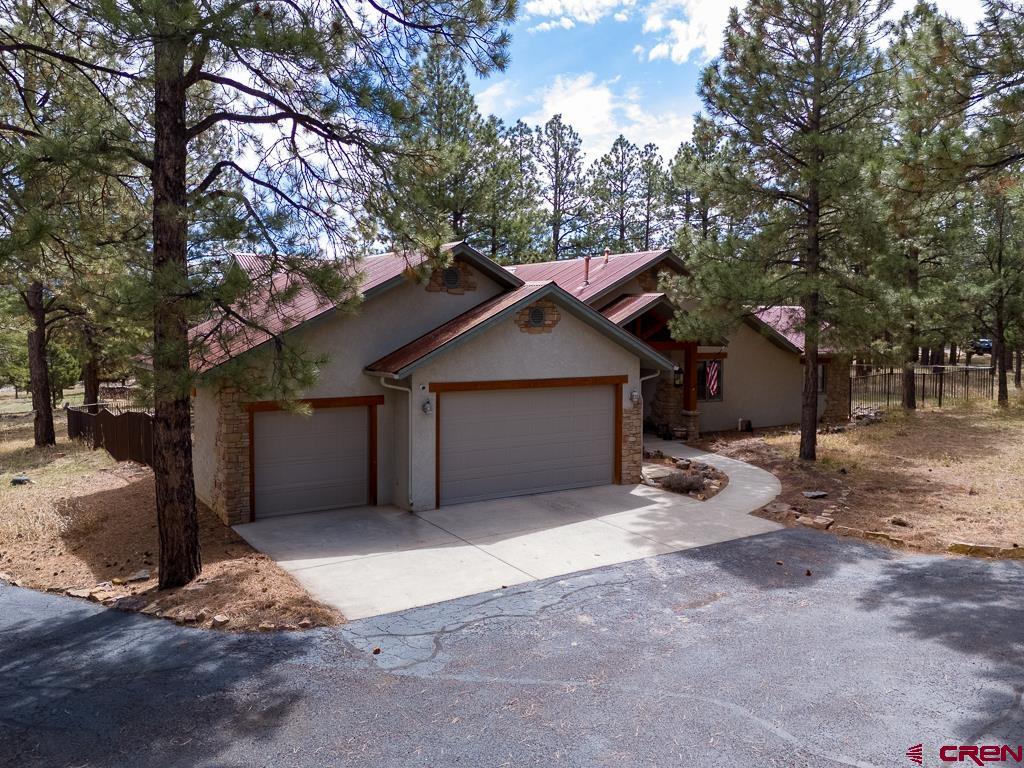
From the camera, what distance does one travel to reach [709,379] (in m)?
20.7

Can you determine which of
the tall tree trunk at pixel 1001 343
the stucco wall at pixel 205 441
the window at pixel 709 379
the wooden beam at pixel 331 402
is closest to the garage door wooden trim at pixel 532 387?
the wooden beam at pixel 331 402

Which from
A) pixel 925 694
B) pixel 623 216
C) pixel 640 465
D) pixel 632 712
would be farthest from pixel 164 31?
pixel 623 216

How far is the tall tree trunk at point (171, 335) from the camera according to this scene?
7223 mm

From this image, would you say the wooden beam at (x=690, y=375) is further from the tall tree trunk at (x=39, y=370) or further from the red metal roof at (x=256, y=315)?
the tall tree trunk at (x=39, y=370)

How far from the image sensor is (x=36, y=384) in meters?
20.0

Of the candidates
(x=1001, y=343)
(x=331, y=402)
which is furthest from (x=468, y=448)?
(x=1001, y=343)

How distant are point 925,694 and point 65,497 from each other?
13.2 metres

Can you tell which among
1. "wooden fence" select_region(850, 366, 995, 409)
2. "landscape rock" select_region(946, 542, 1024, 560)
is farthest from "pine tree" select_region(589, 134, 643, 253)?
"landscape rock" select_region(946, 542, 1024, 560)

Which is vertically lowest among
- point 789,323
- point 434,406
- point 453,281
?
point 434,406

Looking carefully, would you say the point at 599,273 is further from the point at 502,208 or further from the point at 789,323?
the point at 502,208

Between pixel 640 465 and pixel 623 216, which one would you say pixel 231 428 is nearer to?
pixel 640 465

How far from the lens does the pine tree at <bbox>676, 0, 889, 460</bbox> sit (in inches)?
561

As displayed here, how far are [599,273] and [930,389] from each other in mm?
18134

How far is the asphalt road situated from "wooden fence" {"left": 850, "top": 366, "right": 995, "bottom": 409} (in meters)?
19.5
